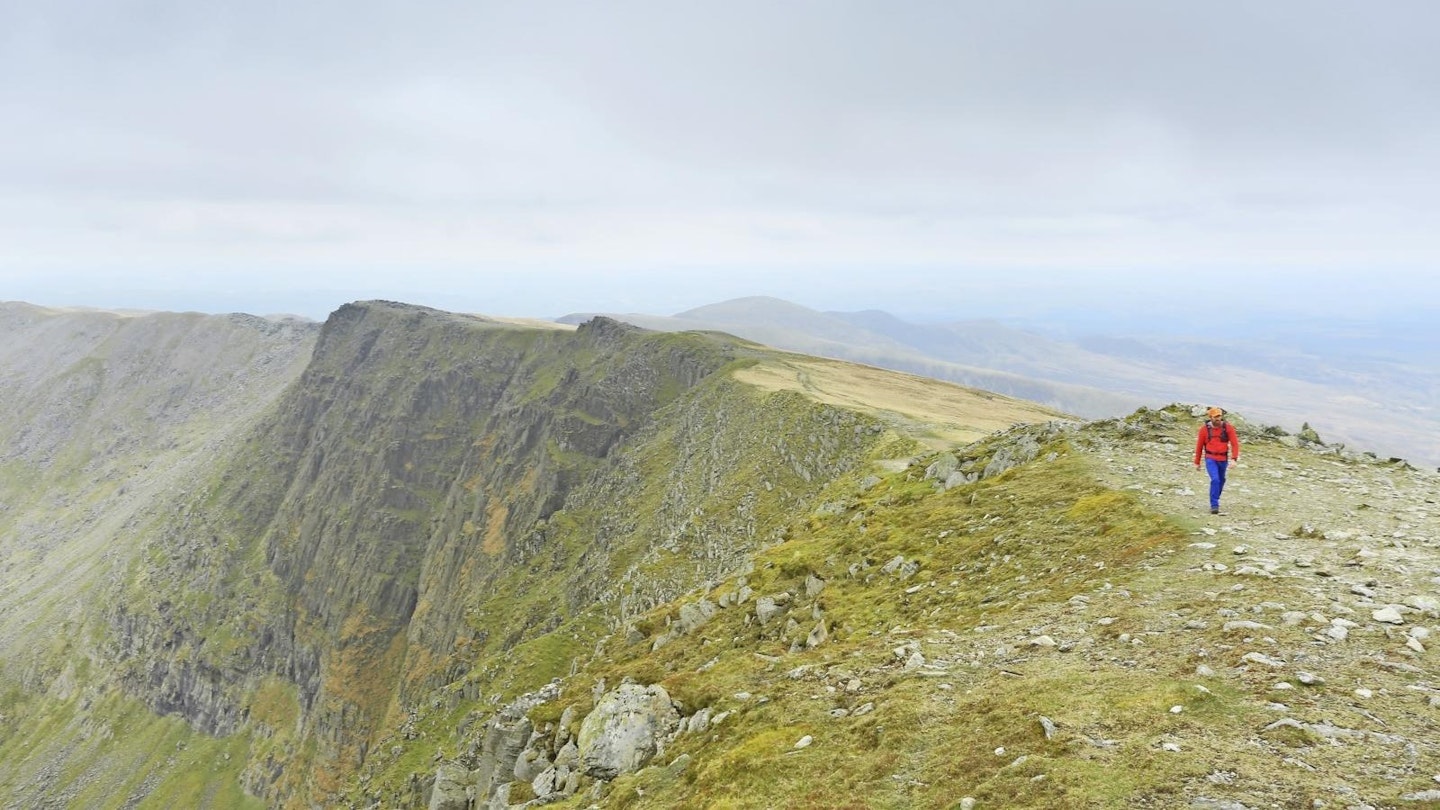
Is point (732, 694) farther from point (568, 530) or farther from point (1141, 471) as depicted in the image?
point (568, 530)

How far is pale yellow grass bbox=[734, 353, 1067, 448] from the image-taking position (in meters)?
65.7

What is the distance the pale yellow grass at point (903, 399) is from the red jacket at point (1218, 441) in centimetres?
3261

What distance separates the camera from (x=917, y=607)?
871 inches

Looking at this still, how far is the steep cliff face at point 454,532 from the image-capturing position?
70.3 meters

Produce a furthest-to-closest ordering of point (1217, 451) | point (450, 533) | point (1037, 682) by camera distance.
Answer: point (450, 533), point (1217, 451), point (1037, 682)

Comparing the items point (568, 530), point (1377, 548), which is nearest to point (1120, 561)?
point (1377, 548)

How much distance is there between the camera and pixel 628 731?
2031 centimetres

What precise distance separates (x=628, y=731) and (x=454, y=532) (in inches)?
5307

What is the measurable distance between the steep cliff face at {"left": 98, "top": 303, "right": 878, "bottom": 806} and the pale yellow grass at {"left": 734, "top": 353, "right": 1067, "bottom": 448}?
228 inches

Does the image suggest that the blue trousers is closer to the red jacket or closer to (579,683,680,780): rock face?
the red jacket

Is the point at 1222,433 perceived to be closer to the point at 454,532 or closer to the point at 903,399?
the point at 903,399

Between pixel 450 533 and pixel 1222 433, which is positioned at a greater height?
pixel 1222 433

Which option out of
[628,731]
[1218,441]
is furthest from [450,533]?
[1218,441]

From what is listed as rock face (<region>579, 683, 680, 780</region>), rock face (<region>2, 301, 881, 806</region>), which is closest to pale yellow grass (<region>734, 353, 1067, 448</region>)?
rock face (<region>2, 301, 881, 806</region>)
